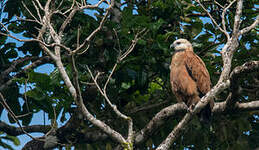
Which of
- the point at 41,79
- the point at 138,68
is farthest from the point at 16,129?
the point at 138,68

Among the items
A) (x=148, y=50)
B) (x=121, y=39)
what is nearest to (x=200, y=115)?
(x=148, y=50)

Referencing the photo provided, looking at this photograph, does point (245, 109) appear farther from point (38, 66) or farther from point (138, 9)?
point (38, 66)

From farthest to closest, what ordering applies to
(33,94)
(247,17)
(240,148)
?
(247,17) < (240,148) < (33,94)

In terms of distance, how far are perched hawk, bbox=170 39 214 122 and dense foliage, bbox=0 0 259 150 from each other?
0.16 m

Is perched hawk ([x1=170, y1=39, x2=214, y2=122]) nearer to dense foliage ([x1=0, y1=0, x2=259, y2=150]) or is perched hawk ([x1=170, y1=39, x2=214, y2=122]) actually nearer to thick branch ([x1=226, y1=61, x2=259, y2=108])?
dense foliage ([x1=0, y1=0, x2=259, y2=150])

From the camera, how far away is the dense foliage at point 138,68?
5031mm

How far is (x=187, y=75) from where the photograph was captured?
5.54 meters

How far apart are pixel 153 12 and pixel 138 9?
263mm

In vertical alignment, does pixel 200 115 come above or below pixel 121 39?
below

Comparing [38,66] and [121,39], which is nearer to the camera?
[121,39]

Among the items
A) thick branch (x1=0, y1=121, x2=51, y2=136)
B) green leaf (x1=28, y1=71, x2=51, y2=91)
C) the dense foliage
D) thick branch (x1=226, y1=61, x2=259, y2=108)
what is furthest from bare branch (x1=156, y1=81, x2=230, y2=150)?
thick branch (x1=0, y1=121, x2=51, y2=136)

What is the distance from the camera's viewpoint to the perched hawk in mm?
5320

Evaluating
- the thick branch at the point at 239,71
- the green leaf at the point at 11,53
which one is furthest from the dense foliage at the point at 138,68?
the thick branch at the point at 239,71

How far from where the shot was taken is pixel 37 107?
5.21 m
